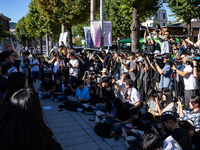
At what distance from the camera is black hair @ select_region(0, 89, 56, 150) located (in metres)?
1.51

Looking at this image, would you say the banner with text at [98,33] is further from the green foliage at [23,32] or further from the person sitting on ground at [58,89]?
the green foliage at [23,32]

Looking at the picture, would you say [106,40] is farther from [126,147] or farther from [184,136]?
[184,136]

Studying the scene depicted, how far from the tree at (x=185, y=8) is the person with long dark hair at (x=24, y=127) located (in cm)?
2238

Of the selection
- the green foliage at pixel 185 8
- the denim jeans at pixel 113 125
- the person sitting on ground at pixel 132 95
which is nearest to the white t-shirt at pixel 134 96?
the person sitting on ground at pixel 132 95

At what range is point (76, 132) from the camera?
494cm

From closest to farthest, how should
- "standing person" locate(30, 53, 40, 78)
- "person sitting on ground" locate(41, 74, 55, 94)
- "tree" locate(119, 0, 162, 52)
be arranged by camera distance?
"person sitting on ground" locate(41, 74, 55, 94) → "standing person" locate(30, 53, 40, 78) → "tree" locate(119, 0, 162, 52)

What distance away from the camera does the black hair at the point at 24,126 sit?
151 centimetres

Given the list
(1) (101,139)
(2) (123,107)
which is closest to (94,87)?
(2) (123,107)

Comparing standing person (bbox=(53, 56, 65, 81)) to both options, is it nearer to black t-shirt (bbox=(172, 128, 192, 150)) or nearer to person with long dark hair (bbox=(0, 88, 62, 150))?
black t-shirt (bbox=(172, 128, 192, 150))

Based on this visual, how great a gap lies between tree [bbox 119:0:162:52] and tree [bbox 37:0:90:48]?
16.6 feet

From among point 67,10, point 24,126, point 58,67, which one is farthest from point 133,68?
point 67,10

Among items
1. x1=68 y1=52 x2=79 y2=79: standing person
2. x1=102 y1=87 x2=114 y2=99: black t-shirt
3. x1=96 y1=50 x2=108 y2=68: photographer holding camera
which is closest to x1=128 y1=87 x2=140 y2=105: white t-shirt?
x1=102 y1=87 x2=114 y2=99: black t-shirt

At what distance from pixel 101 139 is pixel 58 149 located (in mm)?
2969

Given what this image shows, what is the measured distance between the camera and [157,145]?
109 inches
